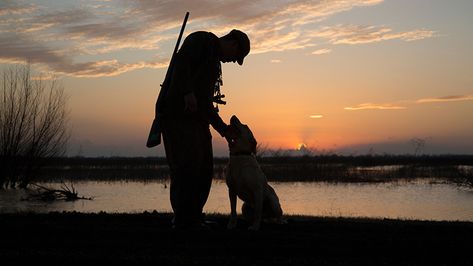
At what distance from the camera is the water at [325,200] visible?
14.2 metres

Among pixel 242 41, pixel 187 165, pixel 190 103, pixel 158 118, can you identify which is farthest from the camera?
pixel 242 41

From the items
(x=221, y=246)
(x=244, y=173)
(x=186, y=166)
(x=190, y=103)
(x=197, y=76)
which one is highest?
(x=197, y=76)

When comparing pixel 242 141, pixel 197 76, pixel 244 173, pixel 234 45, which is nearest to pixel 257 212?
pixel 244 173

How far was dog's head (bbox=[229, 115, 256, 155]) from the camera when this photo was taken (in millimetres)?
5754

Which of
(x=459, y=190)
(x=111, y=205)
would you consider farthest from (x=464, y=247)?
(x=459, y=190)

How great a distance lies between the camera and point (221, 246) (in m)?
4.17

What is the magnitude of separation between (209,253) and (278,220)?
2548 mm

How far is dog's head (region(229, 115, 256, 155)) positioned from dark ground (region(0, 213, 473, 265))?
1.00 metres

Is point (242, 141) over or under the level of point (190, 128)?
under

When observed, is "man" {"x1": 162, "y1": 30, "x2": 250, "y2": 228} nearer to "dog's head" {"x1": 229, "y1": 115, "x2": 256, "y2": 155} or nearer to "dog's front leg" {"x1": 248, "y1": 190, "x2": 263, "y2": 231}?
"dog's head" {"x1": 229, "y1": 115, "x2": 256, "y2": 155}

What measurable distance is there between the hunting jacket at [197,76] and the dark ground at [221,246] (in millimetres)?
1194

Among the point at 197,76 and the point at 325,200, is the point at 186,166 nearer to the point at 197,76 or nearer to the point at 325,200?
the point at 197,76

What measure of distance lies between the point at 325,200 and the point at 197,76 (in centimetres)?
1332

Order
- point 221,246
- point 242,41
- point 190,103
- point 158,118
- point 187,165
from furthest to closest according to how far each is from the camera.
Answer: point 242,41 → point 158,118 → point 187,165 → point 190,103 → point 221,246
